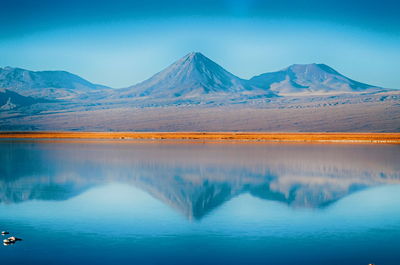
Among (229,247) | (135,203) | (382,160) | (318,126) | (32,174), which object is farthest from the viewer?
(318,126)

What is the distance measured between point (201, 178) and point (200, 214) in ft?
20.3

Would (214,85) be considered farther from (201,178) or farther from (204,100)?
(201,178)

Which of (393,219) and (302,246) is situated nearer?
(302,246)

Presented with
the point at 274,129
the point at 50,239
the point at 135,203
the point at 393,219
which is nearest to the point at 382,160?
the point at 393,219

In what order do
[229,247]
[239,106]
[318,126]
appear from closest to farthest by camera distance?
[229,247] → [318,126] → [239,106]

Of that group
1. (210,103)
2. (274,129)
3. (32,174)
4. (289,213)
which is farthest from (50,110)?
(289,213)

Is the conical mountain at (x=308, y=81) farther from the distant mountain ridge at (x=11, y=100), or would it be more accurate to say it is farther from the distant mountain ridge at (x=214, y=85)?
the distant mountain ridge at (x=11, y=100)

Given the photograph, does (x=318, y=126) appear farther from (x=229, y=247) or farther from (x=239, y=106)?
(x=229, y=247)

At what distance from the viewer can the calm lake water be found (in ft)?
26.7

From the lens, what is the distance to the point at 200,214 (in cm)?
1139

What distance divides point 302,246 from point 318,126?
230 feet

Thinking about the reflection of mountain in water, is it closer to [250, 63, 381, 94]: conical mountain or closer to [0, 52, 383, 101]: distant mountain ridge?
[0, 52, 383, 101]: distant mountain ridge

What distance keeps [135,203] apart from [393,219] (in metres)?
6.43

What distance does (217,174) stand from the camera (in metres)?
18.8
